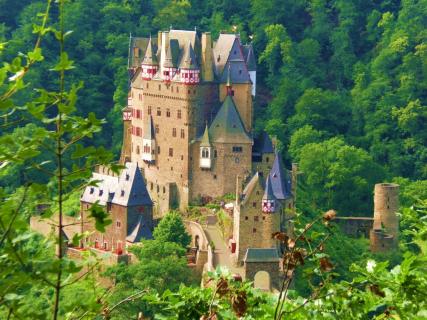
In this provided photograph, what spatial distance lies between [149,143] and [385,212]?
9317 millimetres

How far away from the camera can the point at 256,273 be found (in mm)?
42281

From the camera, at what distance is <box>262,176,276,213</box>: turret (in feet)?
143

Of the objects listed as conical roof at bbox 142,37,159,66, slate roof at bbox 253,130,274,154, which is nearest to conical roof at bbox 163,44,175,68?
conical roof at bbox 142,37,159,66

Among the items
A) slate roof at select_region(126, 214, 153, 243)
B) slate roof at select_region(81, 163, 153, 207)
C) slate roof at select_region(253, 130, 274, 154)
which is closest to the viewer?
slate roof at select_region(126, 214, 153, 243)

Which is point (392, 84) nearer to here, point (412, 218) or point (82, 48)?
point (82, 48)

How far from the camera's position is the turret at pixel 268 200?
43656mm

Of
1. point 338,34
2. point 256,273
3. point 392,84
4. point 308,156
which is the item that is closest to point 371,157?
point 308,156

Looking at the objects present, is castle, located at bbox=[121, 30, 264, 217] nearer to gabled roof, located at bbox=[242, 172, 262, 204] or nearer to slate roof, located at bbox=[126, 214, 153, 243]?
slate roof, located at bbox=[126, 214, 153, 243]

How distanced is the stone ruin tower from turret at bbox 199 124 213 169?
7.30 m

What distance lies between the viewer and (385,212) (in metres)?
52.4

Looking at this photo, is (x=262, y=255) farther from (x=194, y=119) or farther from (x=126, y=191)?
(x=194, y=119)

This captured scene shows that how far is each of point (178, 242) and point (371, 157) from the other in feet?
53.0

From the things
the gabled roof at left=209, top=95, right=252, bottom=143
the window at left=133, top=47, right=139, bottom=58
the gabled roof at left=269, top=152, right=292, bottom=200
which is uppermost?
the window at left=133, top=47, right=139, bottom=58

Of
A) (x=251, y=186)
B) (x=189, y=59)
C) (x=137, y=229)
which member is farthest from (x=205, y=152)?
(x=251, y=186)
